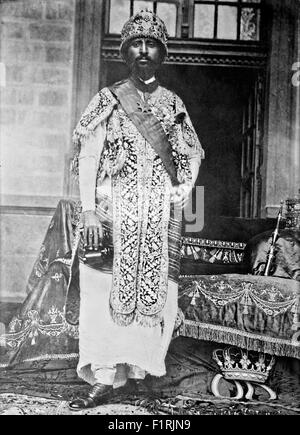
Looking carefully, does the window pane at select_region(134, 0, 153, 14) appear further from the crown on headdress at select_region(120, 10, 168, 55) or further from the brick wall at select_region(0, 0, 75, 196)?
the brick wall at select_region(0, 0, 75, 196)

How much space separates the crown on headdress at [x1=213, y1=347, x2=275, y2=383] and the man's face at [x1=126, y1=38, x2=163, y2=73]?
5.78 ft

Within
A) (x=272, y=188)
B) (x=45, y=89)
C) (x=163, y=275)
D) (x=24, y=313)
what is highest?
(x=45, y=89)

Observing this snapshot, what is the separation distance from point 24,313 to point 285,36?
2485 mm

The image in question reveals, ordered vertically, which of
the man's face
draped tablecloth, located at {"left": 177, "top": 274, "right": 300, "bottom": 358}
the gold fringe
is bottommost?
the gold fringe

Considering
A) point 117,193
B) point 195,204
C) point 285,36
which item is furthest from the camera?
point 285,36

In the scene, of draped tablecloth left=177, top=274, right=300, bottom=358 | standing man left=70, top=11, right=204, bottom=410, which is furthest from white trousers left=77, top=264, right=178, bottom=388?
draped tablecloth left=177, top=274, right=300, bottom=358

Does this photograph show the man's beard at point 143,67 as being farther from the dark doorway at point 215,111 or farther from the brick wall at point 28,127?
the brick wall at point 28,127

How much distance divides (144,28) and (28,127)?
95cm

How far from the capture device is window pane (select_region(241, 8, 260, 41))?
3.77 meters

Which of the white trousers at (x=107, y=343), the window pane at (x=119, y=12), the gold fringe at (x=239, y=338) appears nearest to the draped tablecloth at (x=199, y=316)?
the gold fringe at (x=239, y=338)

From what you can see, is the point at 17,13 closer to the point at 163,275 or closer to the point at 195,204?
the point at 195,204

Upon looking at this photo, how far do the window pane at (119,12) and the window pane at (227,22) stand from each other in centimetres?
64
